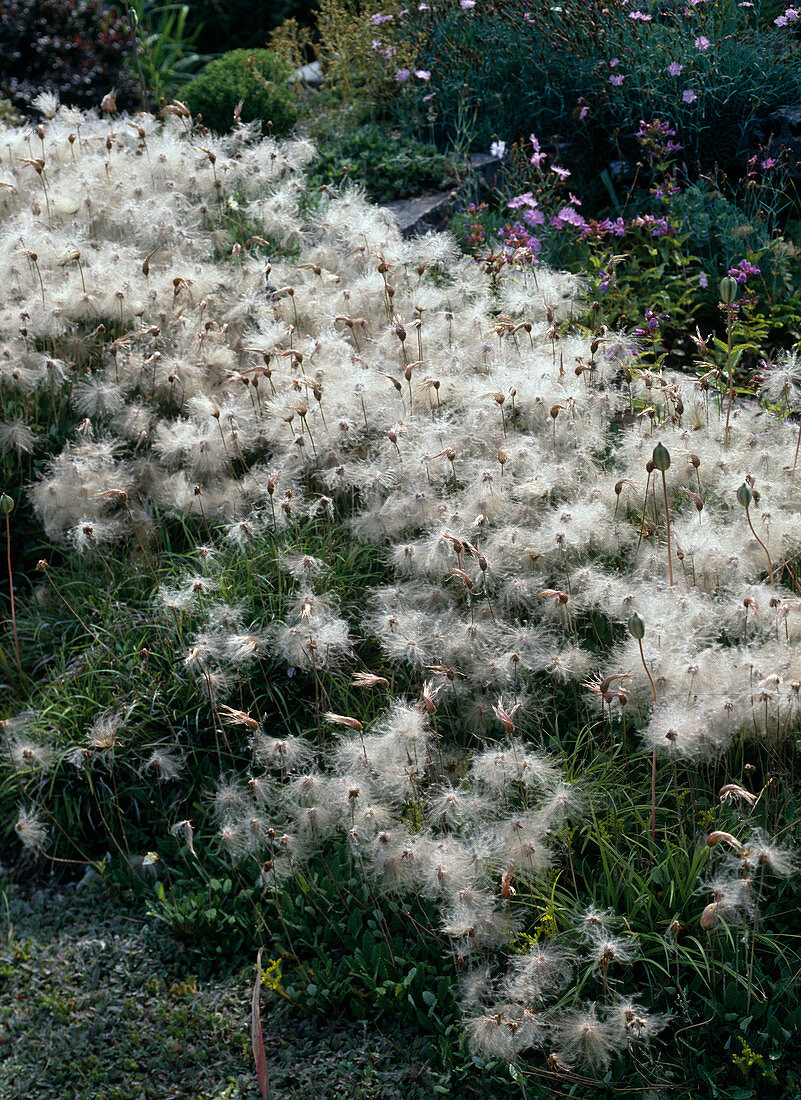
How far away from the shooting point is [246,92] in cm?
865

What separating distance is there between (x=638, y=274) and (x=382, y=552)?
281cm

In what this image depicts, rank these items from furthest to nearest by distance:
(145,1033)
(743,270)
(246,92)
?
(246,92) → (743,270) → (145,1033)

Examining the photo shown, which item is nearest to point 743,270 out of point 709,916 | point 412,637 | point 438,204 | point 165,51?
point 438,204

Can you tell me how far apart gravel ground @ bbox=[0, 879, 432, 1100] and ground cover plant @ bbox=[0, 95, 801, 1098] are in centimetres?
12

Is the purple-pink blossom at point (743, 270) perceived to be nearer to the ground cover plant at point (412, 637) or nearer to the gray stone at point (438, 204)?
the ground cover plant at point (412, 637)

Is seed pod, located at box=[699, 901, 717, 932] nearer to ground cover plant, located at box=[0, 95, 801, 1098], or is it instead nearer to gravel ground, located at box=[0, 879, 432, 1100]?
ground cover plant, located at box=[0, 95, 801, 1098]

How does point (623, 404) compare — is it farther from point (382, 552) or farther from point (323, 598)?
point (323, 598)

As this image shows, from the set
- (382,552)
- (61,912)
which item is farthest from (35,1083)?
(382,552)

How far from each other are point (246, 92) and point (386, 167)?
2.06 metres

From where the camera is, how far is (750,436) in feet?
14.0

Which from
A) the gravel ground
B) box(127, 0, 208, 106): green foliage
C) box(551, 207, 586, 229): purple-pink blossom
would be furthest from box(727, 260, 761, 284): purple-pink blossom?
box(127, 0, 208, 106): green foliage

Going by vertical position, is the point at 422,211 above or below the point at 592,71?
below

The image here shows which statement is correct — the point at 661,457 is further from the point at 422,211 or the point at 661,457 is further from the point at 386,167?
the point at 386,167

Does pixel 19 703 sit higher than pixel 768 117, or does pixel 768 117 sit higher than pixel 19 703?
pixel 768 117
